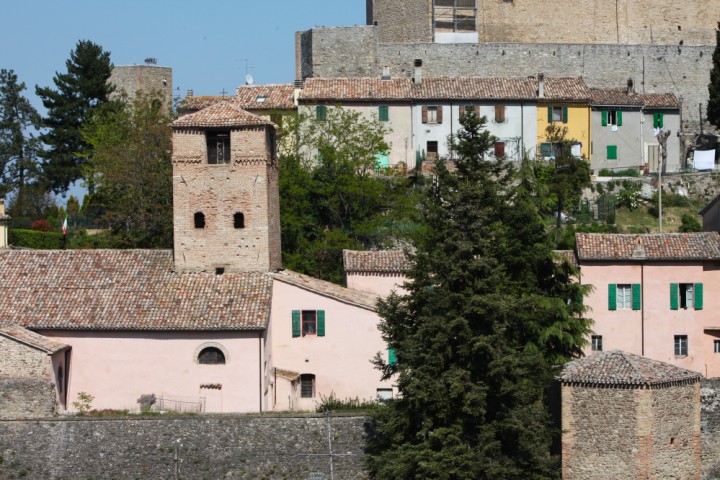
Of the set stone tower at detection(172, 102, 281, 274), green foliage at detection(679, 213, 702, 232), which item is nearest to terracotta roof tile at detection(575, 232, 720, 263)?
stone tower at detection(172, 102, 281, 274)

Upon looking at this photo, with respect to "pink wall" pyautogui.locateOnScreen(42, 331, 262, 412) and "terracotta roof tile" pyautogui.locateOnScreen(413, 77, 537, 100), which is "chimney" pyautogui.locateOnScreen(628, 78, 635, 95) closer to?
"terracotta roof tile" pyautogui.locateOnScreen(413, 77, 537, 100)

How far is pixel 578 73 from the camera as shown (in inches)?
3204

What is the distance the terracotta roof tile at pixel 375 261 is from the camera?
51.0 metres

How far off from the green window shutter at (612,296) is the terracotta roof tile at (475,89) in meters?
20.0

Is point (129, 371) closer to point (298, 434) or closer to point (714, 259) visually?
point (298, 434)

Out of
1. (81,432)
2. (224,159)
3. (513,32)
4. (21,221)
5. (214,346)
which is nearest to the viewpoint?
(81,432)

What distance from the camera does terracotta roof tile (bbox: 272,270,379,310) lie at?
4697 cm

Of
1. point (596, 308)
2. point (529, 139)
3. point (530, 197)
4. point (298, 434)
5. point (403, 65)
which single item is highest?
point (403, 65)

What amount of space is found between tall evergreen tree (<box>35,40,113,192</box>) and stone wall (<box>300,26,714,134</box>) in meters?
10.8

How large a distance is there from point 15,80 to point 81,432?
43.7m

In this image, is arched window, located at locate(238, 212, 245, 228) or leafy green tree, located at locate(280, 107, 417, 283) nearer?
arched window, located at locate(238, 212, 245, 228)

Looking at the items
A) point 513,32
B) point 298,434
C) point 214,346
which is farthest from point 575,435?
point 513,32

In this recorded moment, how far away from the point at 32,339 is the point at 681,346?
70.4 ft

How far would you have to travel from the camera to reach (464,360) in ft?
126
